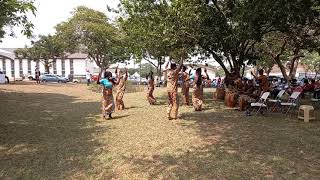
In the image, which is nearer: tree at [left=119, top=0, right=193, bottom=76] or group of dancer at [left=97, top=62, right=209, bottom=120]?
group of dancer at [left=97, top=62, right=209, bottom=120]

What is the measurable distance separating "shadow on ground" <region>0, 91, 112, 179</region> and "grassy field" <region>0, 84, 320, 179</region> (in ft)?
0.06

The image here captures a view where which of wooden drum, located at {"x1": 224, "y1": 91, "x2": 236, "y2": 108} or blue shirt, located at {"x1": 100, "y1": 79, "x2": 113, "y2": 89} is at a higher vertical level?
blue shirt, located at {"x1": 100, "y1": 79, "x2": 113, "y2": 89}

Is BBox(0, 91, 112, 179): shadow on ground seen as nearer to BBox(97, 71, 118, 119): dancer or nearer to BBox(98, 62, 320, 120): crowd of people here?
BBox(97, 71, 118, 119): dancer

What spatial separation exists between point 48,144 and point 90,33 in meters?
39.9

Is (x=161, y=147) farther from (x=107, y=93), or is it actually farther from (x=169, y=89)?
(x=107, y=93)

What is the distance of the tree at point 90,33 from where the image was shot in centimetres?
4722

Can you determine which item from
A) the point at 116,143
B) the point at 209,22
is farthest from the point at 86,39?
the point at 116,143

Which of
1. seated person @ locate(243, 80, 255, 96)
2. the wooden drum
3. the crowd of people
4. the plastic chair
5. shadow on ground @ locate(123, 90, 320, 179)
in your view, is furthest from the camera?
the wooden drum

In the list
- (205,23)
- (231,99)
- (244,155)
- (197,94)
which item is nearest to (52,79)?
(205,23)

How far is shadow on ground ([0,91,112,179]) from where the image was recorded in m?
7.54

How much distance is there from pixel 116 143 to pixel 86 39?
4072cm

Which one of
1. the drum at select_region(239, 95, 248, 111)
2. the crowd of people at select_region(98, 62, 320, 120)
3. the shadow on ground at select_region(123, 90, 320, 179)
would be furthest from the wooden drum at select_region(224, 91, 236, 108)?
the shadow on ground at select_region(123, 90, 320, 179)

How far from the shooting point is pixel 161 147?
877 cm

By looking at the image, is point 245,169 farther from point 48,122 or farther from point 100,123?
point 48,122
